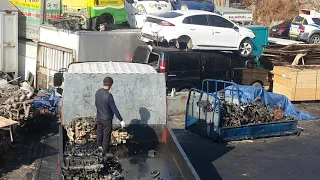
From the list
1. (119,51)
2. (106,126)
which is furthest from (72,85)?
(119,51)

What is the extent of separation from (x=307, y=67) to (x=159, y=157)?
9.87 m

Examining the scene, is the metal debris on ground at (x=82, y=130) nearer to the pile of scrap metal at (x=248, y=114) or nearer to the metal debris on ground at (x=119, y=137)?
the metal debris on ground at (x=119, y=137)

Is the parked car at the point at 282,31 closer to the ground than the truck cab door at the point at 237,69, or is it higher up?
higher up

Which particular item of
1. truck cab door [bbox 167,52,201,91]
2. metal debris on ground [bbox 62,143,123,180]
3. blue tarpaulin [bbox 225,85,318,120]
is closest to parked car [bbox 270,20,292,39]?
blue tarpaulin [bbox 225,85,318,120]

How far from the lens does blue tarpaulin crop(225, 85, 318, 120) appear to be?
556 inches

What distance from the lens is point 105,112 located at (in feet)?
28.5

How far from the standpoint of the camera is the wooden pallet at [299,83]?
16092 millimetres

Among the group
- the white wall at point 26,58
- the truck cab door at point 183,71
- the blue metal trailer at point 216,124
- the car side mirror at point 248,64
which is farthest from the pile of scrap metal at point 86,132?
the white wall at point 26,58

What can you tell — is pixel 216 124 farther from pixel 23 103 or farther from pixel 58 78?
pixel 23 103

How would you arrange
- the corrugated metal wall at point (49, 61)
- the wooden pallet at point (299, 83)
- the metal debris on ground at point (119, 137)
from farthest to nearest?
the wooden pallet at point (299, 83)
the corrugated metal wall at point (49, 61)
the metal debris on ground at point (119, 137)

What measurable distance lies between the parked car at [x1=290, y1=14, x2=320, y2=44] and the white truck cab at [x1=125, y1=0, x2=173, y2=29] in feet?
27.1

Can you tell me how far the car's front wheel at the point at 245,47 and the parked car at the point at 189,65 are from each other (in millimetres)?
1218

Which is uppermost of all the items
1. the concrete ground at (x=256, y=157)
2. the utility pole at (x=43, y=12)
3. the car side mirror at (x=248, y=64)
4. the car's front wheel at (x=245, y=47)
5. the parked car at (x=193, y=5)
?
the parked car at (x=193, y=5)

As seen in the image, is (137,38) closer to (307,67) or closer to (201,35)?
(201,35)
